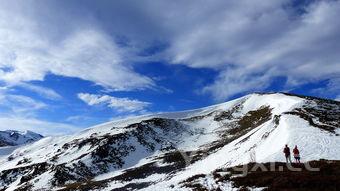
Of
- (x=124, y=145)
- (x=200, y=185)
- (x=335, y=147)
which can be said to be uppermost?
(x=124, y=145)

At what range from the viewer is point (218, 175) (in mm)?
41156

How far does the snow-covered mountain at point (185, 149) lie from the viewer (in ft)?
163

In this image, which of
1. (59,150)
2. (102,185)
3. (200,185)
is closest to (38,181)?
(102,185)

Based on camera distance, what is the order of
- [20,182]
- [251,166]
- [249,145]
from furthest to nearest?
[20,182]
[249,145]
[251,166]

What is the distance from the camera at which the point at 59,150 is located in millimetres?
111250

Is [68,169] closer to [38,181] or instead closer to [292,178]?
[38,181]

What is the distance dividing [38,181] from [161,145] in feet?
116

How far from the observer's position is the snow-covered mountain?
163 ft

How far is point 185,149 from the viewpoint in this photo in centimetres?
9669

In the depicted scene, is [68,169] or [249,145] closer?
[249,145]

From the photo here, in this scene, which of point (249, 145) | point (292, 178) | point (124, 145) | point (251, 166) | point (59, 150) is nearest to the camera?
point (292, 178)

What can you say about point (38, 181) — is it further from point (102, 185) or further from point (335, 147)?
point (335, 147)

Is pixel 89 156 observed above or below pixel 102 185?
above

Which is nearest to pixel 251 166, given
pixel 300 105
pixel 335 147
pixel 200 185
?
pixel 200 185
